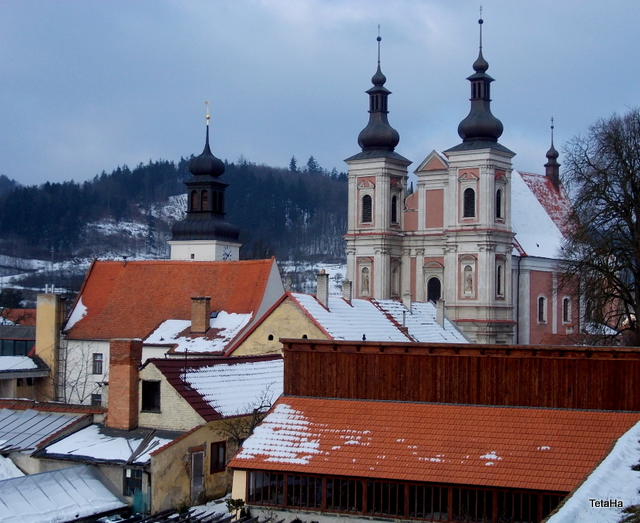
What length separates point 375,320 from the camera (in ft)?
122

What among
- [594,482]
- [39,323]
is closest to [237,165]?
[39,323]

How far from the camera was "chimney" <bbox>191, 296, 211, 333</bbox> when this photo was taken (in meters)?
39.0

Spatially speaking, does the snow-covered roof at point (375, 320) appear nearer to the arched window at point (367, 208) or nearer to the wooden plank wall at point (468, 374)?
the wooden plank wall at point (468, 374)

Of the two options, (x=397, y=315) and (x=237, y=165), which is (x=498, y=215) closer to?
(x=397, y=315)

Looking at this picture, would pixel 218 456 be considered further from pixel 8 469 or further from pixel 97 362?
pixel 97 362

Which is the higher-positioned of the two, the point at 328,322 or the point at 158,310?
the point at 158,310

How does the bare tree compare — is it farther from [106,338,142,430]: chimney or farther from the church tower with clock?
the church tower with clock

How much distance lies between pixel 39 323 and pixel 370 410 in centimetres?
2294

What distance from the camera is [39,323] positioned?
138ft

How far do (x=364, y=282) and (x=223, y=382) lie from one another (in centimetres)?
3447

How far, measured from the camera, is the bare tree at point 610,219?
30.9 meters

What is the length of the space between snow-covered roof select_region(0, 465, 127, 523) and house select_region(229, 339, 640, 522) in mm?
3188

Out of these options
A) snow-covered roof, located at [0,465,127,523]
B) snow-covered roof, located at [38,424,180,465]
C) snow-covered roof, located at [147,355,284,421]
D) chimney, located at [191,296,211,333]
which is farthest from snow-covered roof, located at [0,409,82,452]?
chimney, located at [191,296,211,333]

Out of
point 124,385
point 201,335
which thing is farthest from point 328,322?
point 124,385
